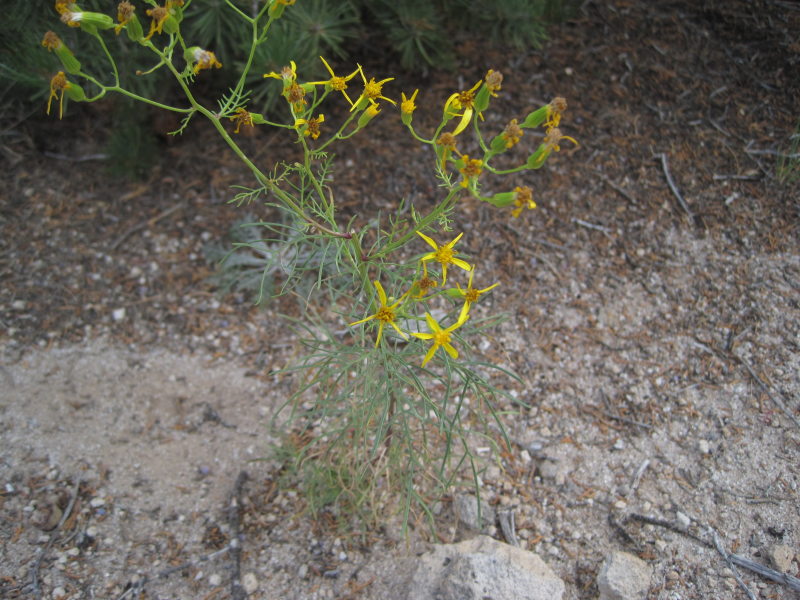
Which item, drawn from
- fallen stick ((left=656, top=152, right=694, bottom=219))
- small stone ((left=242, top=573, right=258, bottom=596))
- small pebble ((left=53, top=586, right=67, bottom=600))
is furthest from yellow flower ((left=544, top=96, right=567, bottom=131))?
small pebble ((left=53, top=586, right=67, bottom=600))

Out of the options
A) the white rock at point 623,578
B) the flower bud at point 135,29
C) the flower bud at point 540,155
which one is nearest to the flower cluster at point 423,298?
the flower bud at point 540,155

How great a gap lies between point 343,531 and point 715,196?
2320 millimetres

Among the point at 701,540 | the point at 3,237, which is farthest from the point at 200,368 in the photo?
the point at 701,540

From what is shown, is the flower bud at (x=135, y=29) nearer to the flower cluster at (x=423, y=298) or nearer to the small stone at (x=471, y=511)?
the flower cluster at (x=423, y=298)

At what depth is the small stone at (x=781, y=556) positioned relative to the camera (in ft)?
6.81

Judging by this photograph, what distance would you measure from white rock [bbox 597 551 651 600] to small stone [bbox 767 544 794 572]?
393mm

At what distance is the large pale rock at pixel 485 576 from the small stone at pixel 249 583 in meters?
0.52

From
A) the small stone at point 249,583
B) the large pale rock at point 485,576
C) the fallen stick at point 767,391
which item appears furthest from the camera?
the fallen stick at point 767,391

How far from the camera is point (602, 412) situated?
2.62 meters

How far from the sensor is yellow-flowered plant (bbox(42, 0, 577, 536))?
5.26 feet

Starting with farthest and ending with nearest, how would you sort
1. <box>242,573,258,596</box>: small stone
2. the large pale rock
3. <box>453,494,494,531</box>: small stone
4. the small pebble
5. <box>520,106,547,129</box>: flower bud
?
<box>453,494,494,531</box>: small stone → <box>242,573,258,596</box>: small stone → the small pebble → the large pale rock → <box>520,106,547,129</box>: flower bud

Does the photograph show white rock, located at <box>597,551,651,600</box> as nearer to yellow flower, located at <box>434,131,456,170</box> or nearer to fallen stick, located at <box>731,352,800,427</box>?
fallen stick, located at <box>731,352,800,427</box>

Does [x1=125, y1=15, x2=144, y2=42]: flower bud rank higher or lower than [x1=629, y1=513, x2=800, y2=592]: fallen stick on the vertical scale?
higher

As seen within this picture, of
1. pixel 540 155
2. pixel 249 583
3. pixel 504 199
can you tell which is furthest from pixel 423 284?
pixel 249 583
